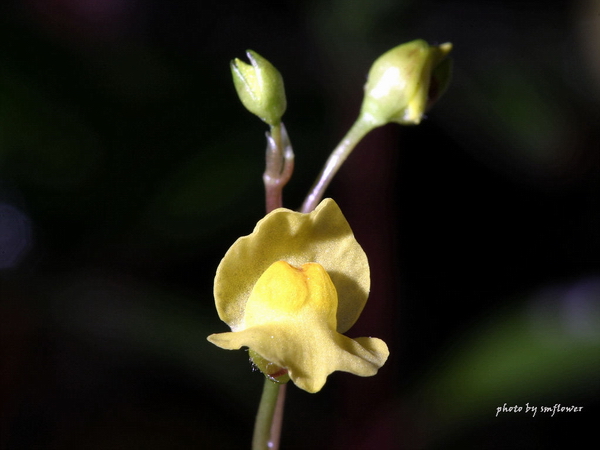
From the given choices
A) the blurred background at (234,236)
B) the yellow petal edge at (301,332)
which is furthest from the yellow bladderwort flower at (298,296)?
the blurred background at (234,236)

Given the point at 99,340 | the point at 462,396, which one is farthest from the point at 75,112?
the point at 462,396

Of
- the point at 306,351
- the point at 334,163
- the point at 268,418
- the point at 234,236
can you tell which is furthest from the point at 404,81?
the point at 234,236

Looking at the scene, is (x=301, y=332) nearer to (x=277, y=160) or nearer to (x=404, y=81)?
(x=277, y=160)

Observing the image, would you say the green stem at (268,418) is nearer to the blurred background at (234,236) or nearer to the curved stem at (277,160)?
the curved stem at (277,160)

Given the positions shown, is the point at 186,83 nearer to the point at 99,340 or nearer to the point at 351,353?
the point at 99,340

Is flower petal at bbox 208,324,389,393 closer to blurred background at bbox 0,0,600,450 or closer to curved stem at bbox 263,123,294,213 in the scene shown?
curved stem at bbox 263,123,294,213
